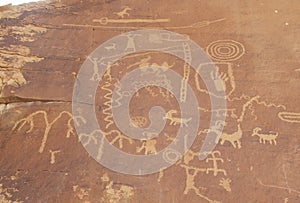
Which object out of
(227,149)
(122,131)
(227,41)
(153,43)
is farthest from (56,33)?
(227,149)

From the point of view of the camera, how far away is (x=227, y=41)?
2402mm

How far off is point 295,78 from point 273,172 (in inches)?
20.8

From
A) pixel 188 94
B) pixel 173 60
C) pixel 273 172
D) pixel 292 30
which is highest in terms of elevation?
pixel 292 30

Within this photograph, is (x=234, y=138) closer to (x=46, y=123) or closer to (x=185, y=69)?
(x=185, y=69)

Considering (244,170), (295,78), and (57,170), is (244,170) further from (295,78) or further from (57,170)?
(57,170)

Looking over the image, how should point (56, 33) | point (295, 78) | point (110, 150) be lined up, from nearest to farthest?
point (110, 150) → point (295, 78) → point (56, 33)

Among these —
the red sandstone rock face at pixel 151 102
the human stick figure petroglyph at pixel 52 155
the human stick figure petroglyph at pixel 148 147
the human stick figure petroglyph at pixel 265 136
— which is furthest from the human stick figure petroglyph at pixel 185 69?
the human stick figure petroglyph at pixel 52 155

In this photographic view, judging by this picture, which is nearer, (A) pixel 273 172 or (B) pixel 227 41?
(A) pixel 273 172

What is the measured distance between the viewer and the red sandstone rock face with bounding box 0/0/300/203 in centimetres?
191

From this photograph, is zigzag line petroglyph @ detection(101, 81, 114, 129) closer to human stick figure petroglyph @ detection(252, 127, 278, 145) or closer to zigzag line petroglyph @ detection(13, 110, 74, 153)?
zigzag line petroglyph @ detection(13, 110, 74, 153)

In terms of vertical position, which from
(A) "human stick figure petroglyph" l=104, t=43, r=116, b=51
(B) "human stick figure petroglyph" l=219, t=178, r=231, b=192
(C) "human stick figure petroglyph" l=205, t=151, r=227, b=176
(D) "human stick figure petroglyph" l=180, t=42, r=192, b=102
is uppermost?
(A) "human stick figure petroglyph" l=104, t=43, r=116, b=51

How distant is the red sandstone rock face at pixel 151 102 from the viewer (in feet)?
6.27

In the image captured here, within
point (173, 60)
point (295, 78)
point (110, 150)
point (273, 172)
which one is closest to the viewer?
point (273, 172)

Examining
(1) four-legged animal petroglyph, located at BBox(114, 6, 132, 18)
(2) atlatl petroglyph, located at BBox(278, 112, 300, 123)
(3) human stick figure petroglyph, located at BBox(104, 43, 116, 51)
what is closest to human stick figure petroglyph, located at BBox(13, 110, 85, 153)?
(3) human stick figure petroglyph, located at BBox(104, 43, 116, 51)
